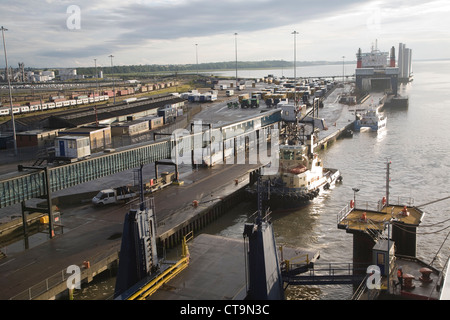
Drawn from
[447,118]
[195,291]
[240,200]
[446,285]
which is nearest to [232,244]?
[195,291]

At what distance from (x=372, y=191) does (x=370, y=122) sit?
104 ft

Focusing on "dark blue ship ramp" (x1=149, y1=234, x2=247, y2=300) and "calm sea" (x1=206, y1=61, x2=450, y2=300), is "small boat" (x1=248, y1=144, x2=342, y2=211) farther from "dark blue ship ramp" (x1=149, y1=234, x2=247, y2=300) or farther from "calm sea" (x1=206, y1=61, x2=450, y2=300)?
"dark blue ship ramp" (x1=149, y1=234, x2=247, y2=300)

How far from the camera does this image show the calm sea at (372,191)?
2138cm

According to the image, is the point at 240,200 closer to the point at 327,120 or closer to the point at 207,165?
the point at 207,165

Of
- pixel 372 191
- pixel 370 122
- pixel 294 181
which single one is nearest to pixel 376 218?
pixel 294 181

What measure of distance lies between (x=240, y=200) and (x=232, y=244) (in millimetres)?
10852

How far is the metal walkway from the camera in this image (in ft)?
64.3

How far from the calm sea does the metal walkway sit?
21.3 feet

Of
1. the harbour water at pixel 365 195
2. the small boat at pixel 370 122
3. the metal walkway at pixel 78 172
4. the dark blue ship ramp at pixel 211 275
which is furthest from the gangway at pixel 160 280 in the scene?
the small boat at pixel 370 122

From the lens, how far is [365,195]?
29.8 metres

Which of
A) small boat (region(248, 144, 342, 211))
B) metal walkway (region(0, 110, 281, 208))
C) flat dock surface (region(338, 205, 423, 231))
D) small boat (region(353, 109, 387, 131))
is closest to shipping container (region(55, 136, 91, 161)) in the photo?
metal walkway (region(0, 110, 281, 208))

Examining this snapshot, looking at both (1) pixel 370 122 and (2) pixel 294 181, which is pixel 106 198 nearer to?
(2) pixel 294 181

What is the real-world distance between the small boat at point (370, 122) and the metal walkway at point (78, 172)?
3387cm

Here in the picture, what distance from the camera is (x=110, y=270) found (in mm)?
18984
